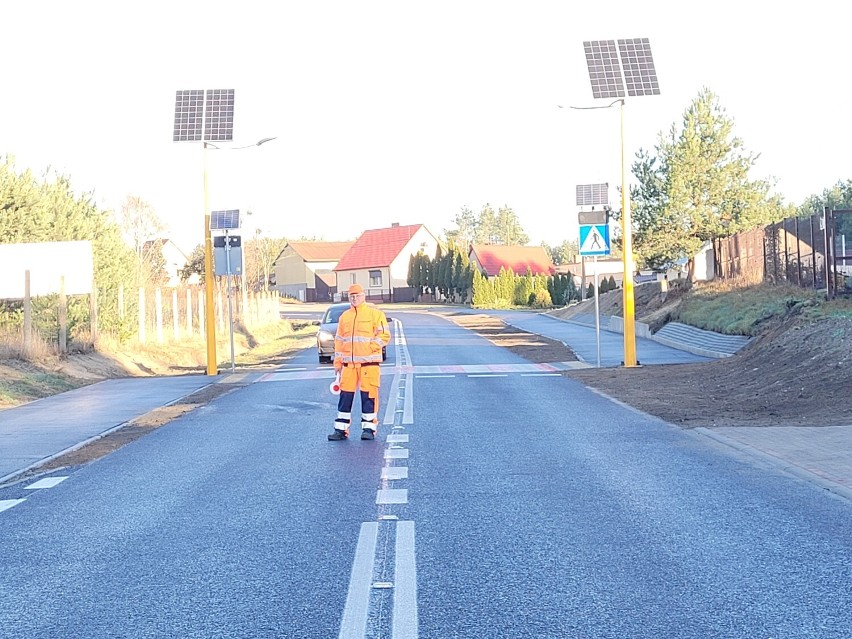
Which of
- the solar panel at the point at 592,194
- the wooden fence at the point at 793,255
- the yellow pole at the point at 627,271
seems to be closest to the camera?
the yellow pole at the point at 627,271

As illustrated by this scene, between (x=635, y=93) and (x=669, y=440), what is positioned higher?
(x=635, y=93)

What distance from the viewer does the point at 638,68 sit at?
906 inches

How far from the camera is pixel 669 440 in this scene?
11.4 meters

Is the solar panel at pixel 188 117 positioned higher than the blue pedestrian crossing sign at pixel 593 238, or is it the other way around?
the solar panel at pixel 188 117

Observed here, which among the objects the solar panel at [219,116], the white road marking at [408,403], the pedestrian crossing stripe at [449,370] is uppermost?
the solar panel at [219,116]

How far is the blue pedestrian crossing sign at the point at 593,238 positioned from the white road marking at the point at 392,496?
47.1ft

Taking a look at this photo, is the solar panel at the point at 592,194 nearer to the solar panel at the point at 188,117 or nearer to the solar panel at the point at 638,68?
the solar panel at the point at 638,68

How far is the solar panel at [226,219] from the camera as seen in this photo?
43.8 meters

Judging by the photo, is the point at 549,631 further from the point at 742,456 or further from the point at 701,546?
the point at 742,456

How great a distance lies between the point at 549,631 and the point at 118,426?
10.7 metres

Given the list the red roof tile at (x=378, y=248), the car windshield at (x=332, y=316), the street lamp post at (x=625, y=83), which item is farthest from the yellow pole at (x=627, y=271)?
the red roof tile at (x=378, y=248)

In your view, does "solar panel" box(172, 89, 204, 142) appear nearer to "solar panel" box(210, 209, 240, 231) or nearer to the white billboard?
the white billboard

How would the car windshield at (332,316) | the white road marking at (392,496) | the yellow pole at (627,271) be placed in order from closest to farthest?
the white road marking at (392,496)
the yellow pole at (627,271)
the car windshield at (332,316)

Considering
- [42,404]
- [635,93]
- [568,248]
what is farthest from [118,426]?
[568,248]
